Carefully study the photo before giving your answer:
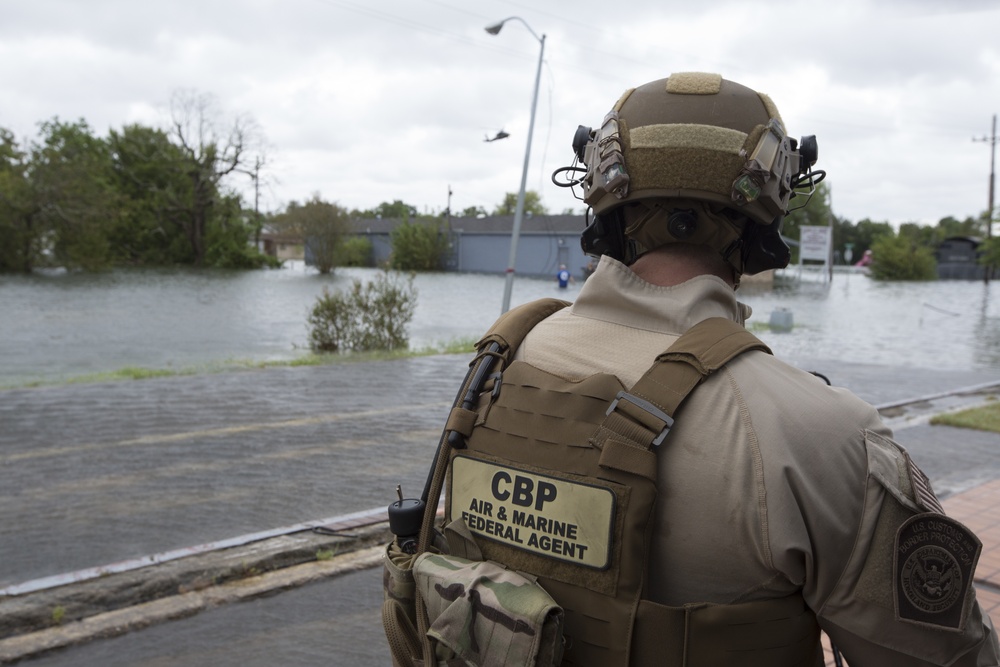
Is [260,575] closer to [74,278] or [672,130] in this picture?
[672,130]

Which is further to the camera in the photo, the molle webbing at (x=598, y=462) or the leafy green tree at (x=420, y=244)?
the leafy green tree at (x=420, y=244)

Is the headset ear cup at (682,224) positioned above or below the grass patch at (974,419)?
above

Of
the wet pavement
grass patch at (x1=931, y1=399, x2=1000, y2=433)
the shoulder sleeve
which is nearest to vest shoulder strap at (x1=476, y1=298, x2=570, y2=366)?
the shoulder sleeve

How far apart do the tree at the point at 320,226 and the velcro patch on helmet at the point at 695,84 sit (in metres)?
48.6

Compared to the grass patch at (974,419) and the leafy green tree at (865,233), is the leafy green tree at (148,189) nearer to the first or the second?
the grass patch at (974,419)

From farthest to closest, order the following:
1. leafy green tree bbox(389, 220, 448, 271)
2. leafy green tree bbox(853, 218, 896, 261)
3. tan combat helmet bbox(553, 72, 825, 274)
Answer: leafy green tree bbox(853, 218, 896, 261), leafy green tree bbox(389, 220, 448, 271), tan combat helmet bbox(553, 72, 825, 274)

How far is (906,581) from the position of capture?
139cm

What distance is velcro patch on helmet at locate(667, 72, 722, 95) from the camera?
5.92ft

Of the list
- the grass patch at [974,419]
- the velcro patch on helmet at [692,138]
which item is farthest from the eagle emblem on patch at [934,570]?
the grass patch at [974,419]

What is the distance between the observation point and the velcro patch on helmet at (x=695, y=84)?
180 cm

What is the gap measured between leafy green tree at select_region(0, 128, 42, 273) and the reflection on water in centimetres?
154

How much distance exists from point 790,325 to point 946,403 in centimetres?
1307

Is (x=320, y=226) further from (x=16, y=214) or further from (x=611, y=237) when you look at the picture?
(x=611, y=237)

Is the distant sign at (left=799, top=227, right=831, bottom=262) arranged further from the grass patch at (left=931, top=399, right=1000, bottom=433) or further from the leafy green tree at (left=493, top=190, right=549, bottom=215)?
the grass patch at (left=931, top=399, right=1000, bottom=433)
